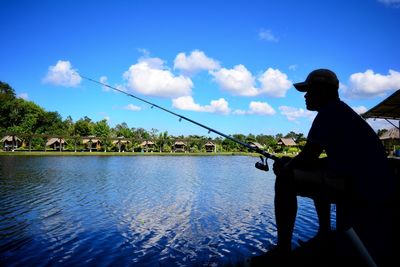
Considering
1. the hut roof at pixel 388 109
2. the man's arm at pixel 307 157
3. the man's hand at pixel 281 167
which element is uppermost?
the hut roof at pixel 388 109

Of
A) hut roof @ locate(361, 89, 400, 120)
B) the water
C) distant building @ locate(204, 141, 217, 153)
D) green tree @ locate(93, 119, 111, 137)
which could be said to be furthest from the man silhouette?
distant building @ locate(204, 141, 217, 153)

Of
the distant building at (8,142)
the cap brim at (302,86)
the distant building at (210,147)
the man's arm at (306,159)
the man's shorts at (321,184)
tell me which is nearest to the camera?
the man's shorts at (321,184)

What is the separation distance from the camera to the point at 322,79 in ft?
10.6

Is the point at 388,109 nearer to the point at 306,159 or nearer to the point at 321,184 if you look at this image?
the point at 306,159

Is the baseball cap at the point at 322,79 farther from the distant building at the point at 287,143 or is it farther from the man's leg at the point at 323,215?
the distant building at the point at 287,143

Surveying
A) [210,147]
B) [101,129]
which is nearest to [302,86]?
[101,129]

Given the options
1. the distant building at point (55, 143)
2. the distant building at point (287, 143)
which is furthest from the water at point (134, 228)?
the distant building at point (287, 143)

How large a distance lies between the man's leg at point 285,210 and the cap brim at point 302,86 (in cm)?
103

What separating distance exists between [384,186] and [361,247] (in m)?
0.92

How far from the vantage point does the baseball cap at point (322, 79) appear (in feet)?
10.5

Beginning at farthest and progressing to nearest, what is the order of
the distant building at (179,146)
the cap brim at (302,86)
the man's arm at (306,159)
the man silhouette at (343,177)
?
the distant building at (179,146) → the cap brim at (302,86) → the man's arm at (306,159) → the man silhouette at (343,177)

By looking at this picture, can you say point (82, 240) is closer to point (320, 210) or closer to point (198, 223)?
point (198, 223)

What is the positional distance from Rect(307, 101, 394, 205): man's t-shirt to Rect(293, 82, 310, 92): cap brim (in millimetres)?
537

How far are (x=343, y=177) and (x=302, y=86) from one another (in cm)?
120
